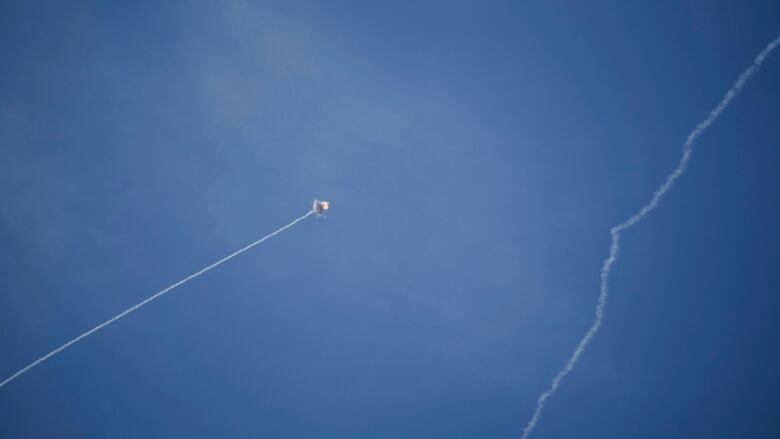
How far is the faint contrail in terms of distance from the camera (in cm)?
305

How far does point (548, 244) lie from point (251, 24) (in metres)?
2.66

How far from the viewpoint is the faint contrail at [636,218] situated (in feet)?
10.0

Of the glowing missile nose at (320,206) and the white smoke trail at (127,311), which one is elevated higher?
the glowing missile nose at (320,206)

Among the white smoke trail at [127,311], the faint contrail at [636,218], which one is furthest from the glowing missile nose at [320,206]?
the faint contrail at [636,218]

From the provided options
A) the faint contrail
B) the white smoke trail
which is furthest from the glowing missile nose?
the faint contrail

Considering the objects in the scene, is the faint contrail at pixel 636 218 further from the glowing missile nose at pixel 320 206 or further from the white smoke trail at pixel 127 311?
the white smoke trail at pixel 127 311

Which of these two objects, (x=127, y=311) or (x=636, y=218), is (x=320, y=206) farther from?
(x=636, y=218)

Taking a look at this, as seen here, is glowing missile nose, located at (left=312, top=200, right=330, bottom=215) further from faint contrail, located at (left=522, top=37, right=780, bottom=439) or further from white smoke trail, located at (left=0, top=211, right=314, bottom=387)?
faint contrail, located at (left=522, top=37, right=780, bottom=439)

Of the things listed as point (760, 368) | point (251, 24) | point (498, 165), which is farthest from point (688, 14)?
point (251, 24)

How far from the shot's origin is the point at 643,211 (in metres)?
3.34

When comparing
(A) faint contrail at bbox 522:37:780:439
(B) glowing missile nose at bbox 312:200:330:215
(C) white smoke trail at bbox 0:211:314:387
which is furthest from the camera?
(C) white smoke trail at bbox 0:211:314:387

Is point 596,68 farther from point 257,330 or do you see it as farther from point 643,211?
point 257,330

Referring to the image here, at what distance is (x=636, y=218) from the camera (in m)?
3.36

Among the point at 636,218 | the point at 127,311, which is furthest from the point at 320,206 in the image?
the point at 636,218
